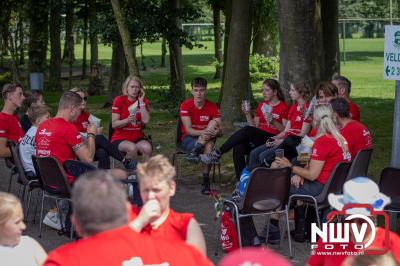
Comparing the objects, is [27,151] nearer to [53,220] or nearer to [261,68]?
[53,220]

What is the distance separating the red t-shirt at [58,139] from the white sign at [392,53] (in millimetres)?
3117

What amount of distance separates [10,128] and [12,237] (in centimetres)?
606

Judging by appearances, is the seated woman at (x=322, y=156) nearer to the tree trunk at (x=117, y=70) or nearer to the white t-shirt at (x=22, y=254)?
the white t-shirt at (x=22, y=254)

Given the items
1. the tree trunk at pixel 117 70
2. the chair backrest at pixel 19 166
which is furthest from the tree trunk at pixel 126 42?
the chair backrest at pixel 19 166

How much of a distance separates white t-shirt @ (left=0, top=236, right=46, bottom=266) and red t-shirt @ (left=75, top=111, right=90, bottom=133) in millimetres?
5843

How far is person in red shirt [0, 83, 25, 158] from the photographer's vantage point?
1049 centimetres

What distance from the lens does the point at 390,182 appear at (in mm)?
8102

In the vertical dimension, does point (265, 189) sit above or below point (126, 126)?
below

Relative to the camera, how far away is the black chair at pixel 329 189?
8087 mm

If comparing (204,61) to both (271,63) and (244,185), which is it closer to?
(271,63)

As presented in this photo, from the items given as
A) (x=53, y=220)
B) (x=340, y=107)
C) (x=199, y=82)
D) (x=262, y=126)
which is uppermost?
(x=199, y=82)

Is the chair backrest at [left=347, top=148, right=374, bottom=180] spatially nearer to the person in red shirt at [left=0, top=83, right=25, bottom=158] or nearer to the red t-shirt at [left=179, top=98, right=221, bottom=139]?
the red t-shirt at [left=179, top=98, right=221, bottom=139]

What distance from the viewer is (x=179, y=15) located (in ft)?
64.4

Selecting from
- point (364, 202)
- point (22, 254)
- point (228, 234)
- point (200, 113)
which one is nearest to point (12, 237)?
point (22, 254)
